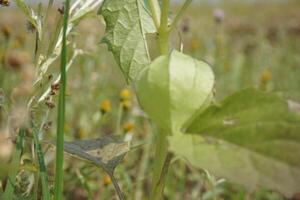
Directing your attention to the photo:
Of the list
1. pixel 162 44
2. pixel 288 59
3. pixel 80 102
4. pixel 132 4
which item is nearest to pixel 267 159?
pixel 162 44

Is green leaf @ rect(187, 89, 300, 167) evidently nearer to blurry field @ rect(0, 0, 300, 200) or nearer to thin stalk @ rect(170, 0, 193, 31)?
blurry field @ rect(0, 0, 300, 200)

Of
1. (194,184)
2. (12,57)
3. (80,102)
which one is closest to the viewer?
(12,57)

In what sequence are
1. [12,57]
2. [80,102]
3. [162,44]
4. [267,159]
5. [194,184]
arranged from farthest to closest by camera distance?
[80,102]
[194,184]
[162,44]
[267,159]
[12,57]

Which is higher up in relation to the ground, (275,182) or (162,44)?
(162,44)

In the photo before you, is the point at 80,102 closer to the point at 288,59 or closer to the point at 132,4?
the point at 132,4

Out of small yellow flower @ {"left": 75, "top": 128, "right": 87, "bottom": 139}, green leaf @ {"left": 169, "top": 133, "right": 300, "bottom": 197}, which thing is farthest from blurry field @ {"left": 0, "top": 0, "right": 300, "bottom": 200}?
green leaf @ {"left": 169, "top": 133, "right": 300, "bottom": 197}

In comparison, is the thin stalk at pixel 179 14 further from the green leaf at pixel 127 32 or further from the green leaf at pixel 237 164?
the green leaf at pixel 237 164

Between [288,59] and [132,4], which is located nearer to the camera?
[132,4]
